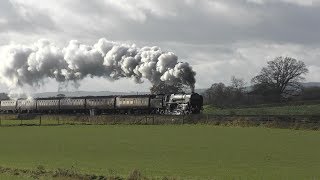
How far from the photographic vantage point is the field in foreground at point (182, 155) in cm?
2512

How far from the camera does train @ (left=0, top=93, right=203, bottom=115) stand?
73.7 m

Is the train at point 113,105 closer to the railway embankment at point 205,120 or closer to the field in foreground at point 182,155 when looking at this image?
the railway embankment at point 205,120

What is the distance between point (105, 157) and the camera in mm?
32250

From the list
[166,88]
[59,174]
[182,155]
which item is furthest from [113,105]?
[59,174]

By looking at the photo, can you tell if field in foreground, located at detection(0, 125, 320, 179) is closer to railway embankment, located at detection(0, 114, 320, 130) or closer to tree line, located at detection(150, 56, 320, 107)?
railway embankment, located at detection(0, 114, 320, 130)

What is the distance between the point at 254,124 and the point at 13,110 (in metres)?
59.1

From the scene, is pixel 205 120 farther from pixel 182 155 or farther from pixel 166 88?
pixel 182 155

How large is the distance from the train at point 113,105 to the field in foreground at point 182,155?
2578cm

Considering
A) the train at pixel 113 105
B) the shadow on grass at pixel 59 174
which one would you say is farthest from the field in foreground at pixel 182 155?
the train at pixel 113 105

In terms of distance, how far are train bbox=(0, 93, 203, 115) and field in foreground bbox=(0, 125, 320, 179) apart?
25780 mm

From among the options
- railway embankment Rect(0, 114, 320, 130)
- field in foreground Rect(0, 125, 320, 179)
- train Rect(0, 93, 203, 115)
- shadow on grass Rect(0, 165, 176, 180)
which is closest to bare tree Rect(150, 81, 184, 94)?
train Rect(0, 93, 203, 115)

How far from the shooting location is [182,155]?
107ft

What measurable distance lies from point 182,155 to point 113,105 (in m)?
53.1

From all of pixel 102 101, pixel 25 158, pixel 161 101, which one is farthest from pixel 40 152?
pixel 102 101
